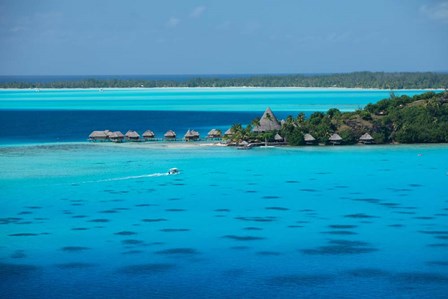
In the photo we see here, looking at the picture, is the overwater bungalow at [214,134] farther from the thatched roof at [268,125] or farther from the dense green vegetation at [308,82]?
the dense green vegetation at [308,82]

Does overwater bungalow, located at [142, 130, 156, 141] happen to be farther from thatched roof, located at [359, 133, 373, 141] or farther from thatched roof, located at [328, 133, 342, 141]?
thatched roof, located at [359, 133, 373, 141]

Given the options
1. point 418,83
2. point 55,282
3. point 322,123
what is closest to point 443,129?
point 322,123

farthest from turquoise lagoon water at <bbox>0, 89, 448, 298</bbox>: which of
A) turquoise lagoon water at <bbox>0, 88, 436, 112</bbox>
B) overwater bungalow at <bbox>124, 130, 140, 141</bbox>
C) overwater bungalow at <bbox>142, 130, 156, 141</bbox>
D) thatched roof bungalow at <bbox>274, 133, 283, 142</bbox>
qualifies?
turquoise lagoon water at <bbox>0, 88, 436, 112</bbox>

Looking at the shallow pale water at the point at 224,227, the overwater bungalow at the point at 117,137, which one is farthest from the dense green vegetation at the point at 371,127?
the overwater bungalow at the point at 117,137

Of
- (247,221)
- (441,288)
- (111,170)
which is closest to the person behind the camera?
(441,288)

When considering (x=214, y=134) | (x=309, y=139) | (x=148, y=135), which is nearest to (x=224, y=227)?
(x=309, y=139)

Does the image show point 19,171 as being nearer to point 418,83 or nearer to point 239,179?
point 239,179
